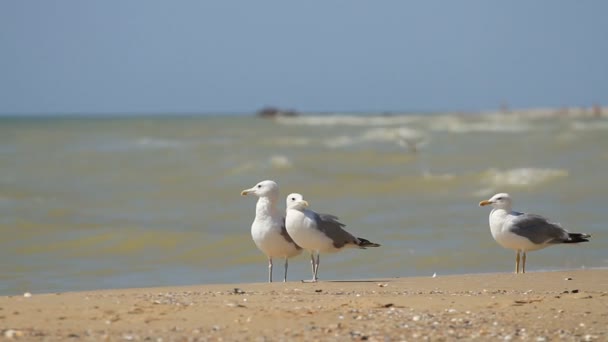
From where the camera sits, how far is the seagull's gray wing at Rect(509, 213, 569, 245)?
29.3 ft

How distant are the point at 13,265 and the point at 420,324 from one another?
18.9 feet

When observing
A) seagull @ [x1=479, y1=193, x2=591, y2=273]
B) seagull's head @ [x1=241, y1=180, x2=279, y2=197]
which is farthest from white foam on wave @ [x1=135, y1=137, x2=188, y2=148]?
seagull's head @ [x1=241, y1=180, x2=279, y2=197]

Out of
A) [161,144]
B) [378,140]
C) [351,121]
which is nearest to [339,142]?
[378,140]

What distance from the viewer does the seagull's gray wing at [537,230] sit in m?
8.93

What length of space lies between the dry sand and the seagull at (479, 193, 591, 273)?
1454 millimetres

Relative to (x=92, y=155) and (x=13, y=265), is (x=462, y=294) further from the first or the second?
(x=92, y=155)

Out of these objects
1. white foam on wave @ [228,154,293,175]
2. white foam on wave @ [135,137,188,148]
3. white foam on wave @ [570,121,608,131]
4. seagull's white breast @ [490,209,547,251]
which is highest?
white foam on wave @ [570,121,608,131]

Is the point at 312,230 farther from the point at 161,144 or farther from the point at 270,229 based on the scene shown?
the point at 161,144

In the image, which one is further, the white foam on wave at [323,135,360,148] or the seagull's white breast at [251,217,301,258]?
the white foam on wave at [323,135,360,148]

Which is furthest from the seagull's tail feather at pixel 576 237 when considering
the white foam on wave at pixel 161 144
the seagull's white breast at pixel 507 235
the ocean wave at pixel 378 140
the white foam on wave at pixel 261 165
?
the white foam on wave at pixel 161 144

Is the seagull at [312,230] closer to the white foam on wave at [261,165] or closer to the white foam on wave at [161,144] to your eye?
the white foam on wave at [261,165]

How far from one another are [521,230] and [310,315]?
3537 mm

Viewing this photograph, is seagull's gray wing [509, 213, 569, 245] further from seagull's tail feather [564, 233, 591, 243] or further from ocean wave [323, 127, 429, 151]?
ocean wave [323, 127, 429, 151]

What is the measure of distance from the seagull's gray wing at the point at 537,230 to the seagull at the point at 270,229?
1.98 metres
